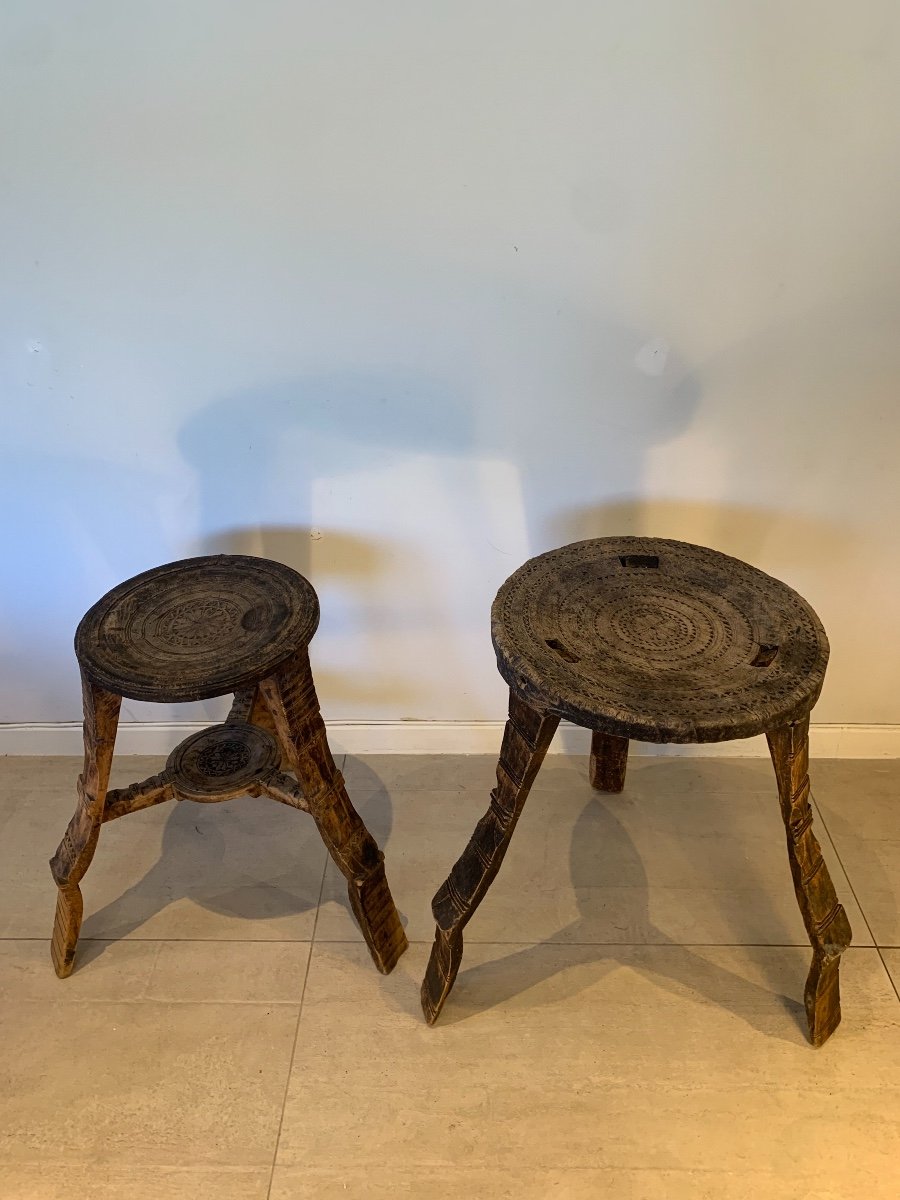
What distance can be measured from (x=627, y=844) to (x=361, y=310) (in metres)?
0.96

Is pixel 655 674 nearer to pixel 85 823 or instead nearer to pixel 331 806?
pixel 331 806

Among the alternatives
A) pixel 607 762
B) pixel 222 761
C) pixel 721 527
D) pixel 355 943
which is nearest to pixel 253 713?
pixel 222 761

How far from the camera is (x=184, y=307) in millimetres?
1239

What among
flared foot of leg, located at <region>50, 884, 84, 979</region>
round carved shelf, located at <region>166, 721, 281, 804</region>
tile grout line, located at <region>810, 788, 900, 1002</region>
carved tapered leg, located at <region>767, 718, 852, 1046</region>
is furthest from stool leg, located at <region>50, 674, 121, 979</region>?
tile grout line, located at <region>810, 788, 900, 1002</region>

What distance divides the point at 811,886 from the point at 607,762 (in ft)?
1.60

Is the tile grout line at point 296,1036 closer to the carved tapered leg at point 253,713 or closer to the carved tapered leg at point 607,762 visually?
the carved tapered leg at point 253,713

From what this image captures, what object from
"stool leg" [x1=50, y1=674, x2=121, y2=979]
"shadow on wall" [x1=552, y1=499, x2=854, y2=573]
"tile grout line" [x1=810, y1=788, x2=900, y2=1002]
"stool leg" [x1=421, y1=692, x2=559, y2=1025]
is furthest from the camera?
"shadow on wall" [x1=552, y1=499, x2=854, y2=573]

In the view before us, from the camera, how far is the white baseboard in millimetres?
1624

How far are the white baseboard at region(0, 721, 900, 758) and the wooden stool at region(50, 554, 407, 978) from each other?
0.32 m

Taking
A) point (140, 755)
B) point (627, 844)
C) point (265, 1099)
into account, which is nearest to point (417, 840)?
point (627, 844)

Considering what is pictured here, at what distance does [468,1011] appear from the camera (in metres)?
1.24

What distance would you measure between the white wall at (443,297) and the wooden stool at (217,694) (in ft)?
0.80

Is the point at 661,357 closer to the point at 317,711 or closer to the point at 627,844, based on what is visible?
the point at 317,711

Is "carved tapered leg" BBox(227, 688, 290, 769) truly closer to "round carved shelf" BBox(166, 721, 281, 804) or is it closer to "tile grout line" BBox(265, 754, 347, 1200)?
"round carved shelf" BBox(166, 721, 281, 804)
